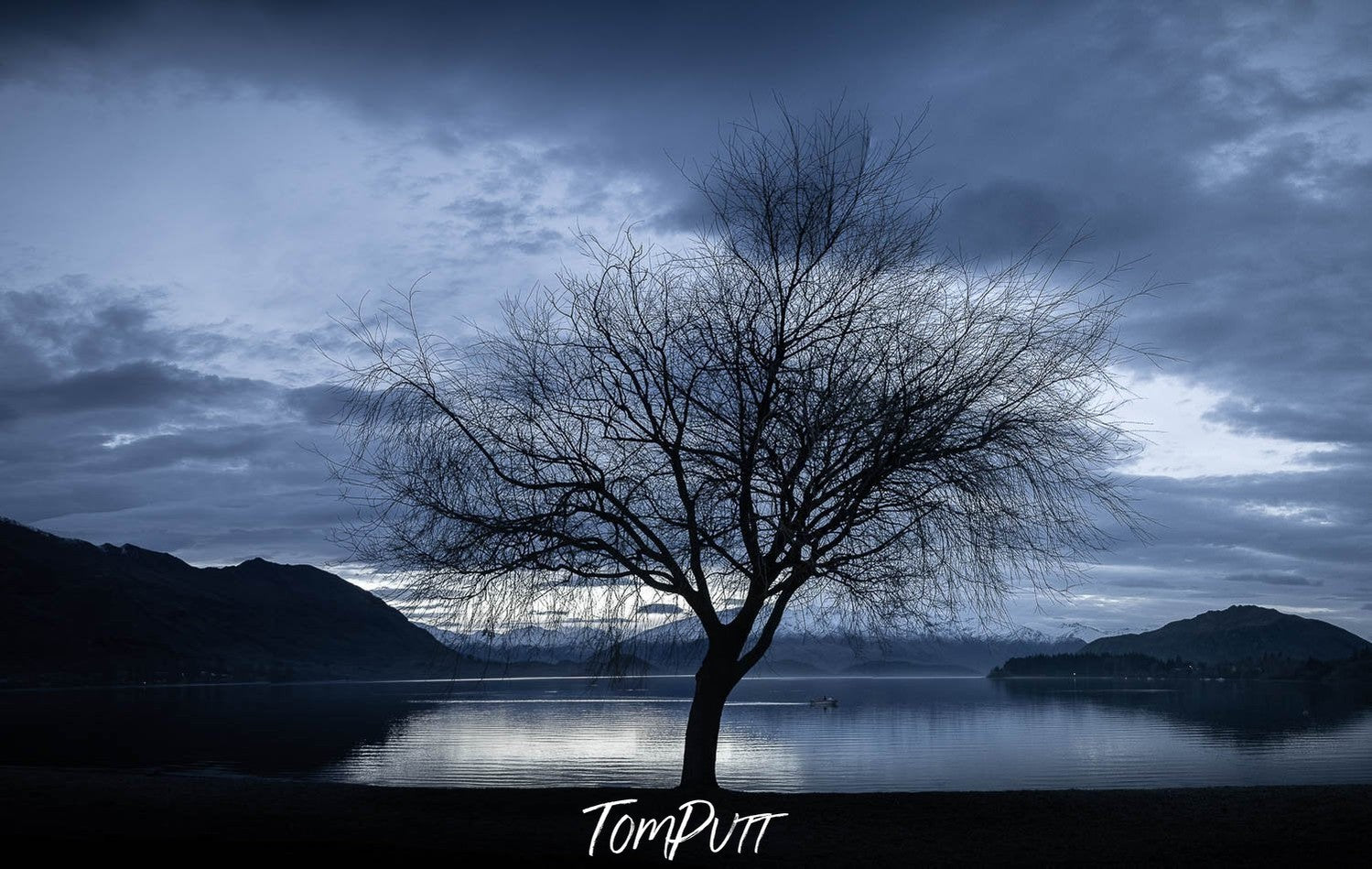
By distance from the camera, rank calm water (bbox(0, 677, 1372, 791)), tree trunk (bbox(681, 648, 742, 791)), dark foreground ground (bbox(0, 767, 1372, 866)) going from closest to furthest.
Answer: dark foreground ground (bbox(0, 767, 1372, 866)), tree trunk (bbox(681, 648, 742, 791)), calm water (bbox(0, 677, 1372, 791))

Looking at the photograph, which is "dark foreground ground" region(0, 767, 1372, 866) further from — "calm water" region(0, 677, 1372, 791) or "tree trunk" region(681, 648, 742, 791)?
"calm water" region(0, 677, 1372, 791)

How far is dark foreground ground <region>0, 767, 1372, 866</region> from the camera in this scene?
11.6 meters

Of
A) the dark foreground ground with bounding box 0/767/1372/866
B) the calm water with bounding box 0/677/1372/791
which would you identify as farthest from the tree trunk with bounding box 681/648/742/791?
the calm water with bounding box 0/677/1372/791

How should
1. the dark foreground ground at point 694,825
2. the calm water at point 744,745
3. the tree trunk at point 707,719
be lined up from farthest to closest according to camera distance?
1. the calm water at point 744,745
2. the tree trunk at point 707,719
3. the dark foreground ground at point 694,825

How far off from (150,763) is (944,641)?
44957mm

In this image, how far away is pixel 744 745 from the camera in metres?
65.9

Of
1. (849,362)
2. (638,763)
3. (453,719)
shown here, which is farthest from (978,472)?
(453,719)

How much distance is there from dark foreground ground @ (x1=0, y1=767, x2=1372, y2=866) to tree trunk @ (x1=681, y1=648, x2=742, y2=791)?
30.6 inches

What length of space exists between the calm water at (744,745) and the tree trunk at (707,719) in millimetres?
2162

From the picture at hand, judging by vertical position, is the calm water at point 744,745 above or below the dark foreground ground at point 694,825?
below

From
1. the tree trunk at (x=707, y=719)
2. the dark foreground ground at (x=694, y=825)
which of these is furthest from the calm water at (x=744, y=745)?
the dark foreground ground at (x=694, y=825)

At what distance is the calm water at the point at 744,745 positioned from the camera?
45.7 m

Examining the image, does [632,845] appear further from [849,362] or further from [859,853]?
[849,362]

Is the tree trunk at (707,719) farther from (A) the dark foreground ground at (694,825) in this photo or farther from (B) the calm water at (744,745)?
(B) the calm water at (744,745)
